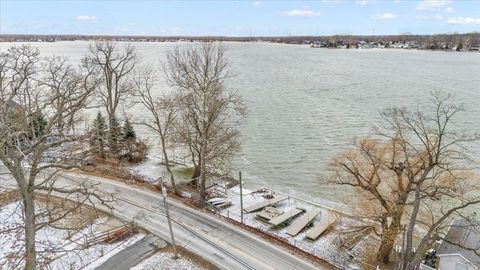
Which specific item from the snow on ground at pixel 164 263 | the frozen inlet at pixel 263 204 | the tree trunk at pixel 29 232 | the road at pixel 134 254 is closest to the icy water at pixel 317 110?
the frozen inlet at pixel 263 204

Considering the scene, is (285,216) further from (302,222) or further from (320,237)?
(320,237)

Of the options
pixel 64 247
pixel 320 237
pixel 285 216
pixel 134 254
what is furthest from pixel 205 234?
pixel 64 247

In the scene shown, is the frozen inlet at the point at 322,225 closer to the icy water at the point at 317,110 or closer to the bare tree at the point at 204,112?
the icy water at the point at 317,110

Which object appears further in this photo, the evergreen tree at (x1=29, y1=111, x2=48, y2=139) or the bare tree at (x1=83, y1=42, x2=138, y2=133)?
the bare tree at (x1=83, y1=42, x2=138, y2=133)

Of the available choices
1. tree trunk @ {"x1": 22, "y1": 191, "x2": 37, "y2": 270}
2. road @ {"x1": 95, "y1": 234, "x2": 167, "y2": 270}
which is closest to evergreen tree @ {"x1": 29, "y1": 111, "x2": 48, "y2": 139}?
tree trunk @ {"x1": 22, "y1": 191, "x2": 37, "y2": 270}

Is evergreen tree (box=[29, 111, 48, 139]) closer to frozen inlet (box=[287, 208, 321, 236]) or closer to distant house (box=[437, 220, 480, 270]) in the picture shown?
frozen inlet (box=[287, 208, 321, 236])

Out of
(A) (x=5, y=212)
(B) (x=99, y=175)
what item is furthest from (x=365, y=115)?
(A) (x=5, y=212)
